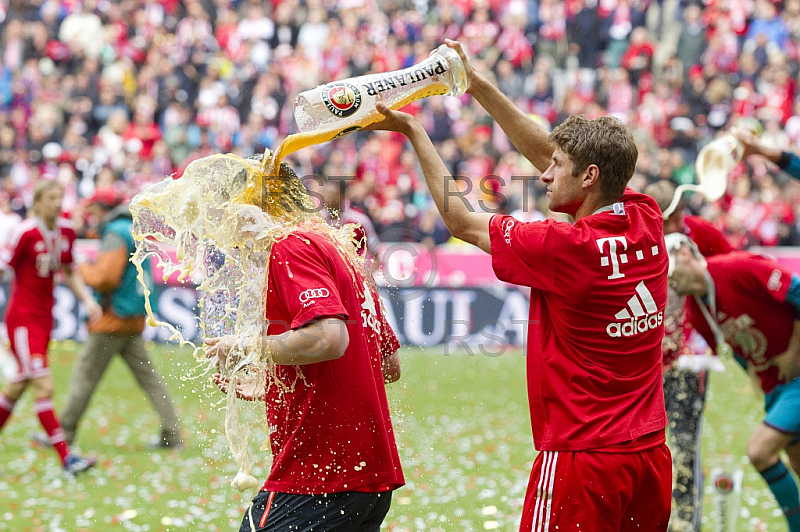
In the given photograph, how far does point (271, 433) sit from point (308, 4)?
1653cm

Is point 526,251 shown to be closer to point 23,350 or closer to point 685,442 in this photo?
point 685,442

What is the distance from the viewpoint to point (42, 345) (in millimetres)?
7426

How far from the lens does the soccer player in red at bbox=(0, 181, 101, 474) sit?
727cm

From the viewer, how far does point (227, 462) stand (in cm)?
744

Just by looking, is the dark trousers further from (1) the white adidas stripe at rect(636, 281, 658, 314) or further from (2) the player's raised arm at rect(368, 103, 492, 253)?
(2) the player's raised arm at rect(368, 103, 492, 253)

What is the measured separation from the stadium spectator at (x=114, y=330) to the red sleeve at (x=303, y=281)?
486cm


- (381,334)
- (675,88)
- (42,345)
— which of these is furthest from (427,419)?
(675,88)

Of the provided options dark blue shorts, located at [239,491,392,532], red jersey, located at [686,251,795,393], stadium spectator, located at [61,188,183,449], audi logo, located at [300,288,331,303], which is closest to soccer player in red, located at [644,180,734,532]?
→ red jersey, located at [686,251,795,393]

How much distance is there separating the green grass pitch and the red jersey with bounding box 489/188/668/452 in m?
0.67

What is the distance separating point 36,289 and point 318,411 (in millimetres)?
5079

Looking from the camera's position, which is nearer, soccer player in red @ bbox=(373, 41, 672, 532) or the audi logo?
the audi logo

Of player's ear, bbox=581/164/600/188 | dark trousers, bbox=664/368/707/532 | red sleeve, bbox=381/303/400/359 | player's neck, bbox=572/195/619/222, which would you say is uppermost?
player's ear, bbox=581/164/600/188

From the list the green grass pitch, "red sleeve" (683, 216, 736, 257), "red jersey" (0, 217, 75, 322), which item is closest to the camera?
"red sleeve" (683, 216, 736, 257)

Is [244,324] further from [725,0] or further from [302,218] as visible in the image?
[725,0]
